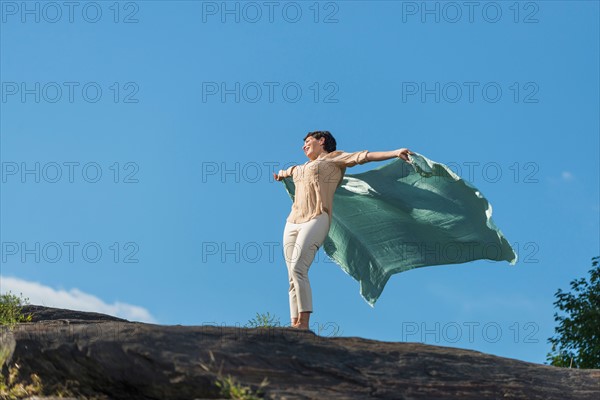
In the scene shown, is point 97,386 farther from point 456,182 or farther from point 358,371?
point 456,182

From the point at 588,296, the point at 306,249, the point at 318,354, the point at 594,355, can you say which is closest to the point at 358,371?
the point at 318,354

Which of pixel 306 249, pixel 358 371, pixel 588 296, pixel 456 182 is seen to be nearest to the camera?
pixel 358 371

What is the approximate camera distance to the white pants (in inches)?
401

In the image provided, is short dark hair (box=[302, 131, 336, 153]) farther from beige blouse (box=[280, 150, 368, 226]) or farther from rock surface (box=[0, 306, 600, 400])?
rock surface (box=[0, 306, 600, 400])

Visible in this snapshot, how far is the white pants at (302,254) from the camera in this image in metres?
10.2

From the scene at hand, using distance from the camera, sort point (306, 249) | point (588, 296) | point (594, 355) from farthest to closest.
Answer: point (588, 296) → point (594, 355) → point (306, 249)

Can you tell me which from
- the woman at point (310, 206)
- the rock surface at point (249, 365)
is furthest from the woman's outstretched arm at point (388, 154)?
the rock surface at point (249, 365)

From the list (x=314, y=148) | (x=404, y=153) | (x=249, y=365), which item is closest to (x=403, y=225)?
(x=404, y=153)

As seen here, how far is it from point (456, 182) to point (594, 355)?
446 inches

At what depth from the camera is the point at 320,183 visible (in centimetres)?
1067

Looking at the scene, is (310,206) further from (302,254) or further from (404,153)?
(404,153)

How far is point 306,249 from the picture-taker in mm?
10328

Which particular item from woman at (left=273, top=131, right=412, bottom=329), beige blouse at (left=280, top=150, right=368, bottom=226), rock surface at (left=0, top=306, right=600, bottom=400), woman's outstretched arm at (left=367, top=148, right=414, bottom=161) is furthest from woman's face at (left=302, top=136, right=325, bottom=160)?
rock surface at (left=0, top=306, right=600, bottom=400)

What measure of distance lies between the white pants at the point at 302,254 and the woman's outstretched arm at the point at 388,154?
1028 mm
